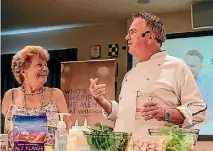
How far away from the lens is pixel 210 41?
14.0 ft

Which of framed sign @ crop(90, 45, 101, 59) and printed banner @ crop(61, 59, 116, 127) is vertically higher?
framed sign @ crop(90, 45, 101, 59)

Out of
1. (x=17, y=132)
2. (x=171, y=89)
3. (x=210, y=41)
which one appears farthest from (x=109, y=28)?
(x=17, y=132)

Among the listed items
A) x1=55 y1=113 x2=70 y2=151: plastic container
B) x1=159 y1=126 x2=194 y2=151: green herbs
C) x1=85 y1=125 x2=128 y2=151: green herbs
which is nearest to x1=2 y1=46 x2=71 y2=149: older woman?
x1=55 y1=113 x2=70 y2=151: plastic container

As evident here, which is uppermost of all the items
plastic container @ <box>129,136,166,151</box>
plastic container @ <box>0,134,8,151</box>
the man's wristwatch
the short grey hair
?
the short grey hair

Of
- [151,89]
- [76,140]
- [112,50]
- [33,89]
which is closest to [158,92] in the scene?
[151,89]

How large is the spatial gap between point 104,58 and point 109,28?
398 millimetres

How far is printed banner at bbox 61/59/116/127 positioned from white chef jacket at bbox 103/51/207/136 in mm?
2743

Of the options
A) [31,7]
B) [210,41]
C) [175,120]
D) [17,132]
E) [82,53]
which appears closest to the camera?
[17,132]

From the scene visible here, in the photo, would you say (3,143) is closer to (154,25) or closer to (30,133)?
(30,133)

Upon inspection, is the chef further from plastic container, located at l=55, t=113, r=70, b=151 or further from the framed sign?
the framed sign

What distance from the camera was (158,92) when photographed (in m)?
1.72

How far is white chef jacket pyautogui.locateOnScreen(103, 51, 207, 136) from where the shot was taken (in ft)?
5.37

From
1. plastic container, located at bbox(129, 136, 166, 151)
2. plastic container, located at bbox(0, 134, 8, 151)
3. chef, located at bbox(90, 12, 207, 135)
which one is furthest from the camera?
chef, located at bbox(90, 12, 207, 135)

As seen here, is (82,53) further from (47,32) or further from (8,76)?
(8,76)
